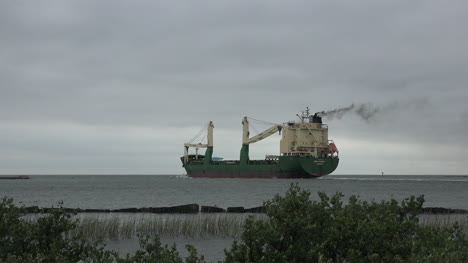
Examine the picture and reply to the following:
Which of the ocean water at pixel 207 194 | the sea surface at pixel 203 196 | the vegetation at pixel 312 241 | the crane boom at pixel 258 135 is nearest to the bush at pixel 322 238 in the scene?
the vegetation at pixel 312 241

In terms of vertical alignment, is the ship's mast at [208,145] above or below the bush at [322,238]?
above

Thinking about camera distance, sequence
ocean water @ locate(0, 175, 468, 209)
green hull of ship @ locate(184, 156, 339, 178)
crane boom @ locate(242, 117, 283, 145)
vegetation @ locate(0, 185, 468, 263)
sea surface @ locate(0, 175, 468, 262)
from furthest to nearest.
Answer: crane boom @ locate(242, 117, 283, 145) < green hull of ship @ locate(184, 156, 339, 178) < ocean water @ locate(0, 175, 468, 209) < sea surface @ locate(0, 175, 468, 262) < vegetation @ locate(0, 185, 468, 263)

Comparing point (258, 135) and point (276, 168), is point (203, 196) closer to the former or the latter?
point (276, 168)

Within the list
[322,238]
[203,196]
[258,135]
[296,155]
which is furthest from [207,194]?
[322,238]

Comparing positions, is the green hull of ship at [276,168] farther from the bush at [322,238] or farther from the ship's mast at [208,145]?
the bush at [322,238]

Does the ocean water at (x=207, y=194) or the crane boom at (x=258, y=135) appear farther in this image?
the crane boom at (x=258, y=135)

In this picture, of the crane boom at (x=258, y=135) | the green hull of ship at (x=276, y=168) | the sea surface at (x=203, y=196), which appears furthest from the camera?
the crane boom at (x=258, y=135)

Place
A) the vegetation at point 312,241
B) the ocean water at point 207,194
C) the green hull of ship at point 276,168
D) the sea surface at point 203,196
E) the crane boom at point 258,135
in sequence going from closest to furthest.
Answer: the vegetation at point 312,241, the sea surface at point 203,196, the ocean water at point 207,194, the green hull of ship at point 276,168, the crane boom at point 258,135

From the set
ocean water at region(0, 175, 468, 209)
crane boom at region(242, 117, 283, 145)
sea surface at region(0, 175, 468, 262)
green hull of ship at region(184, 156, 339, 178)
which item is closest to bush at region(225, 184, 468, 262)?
sea surface at region(0, 175, 468, 262)

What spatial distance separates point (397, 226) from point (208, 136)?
429 ft

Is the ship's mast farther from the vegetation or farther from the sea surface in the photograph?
the vegetation

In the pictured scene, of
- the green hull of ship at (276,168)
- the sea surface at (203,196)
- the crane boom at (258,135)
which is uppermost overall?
the crane boom at (258,135)

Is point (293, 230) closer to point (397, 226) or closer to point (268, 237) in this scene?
point (268, 237)

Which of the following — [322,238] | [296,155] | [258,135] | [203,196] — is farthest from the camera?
[258,135]
